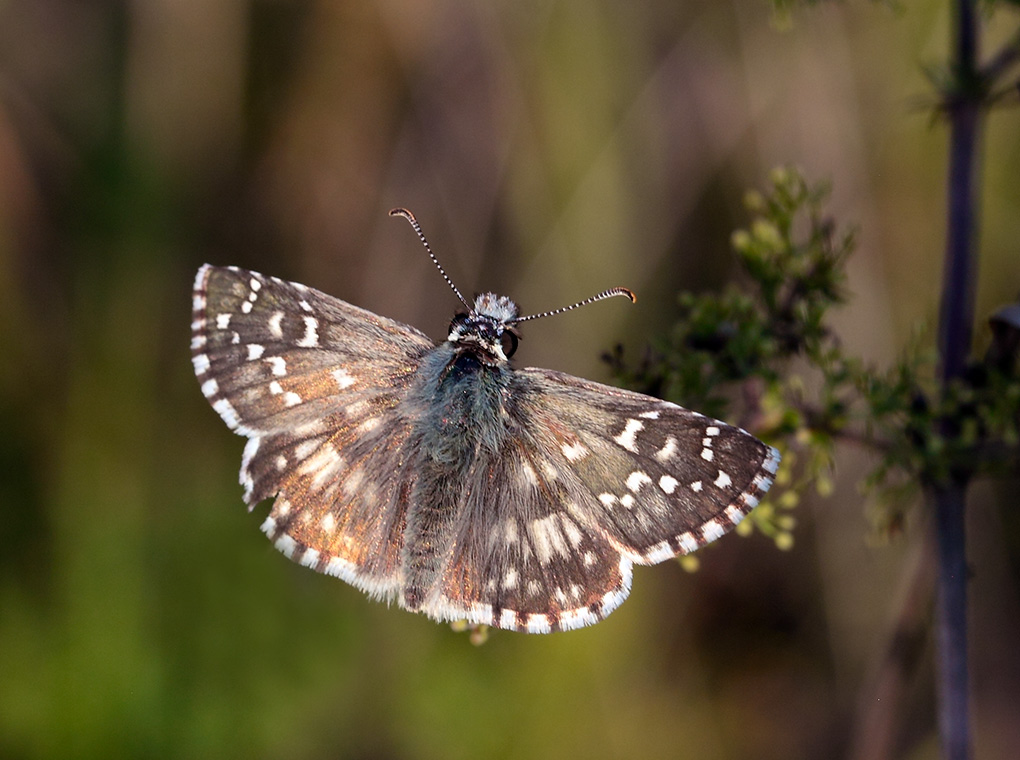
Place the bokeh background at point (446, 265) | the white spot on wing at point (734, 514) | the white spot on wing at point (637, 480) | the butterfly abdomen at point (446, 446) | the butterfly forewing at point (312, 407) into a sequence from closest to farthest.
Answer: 1. the white spot on wing at point (734, 514)
2. the white spot on wing at point (637, 480)
3. the butterfly abdomen at point (446, 446)
4. the butterfly forewing at point (312, 407)
5. the bokeh background at point (446, 265)

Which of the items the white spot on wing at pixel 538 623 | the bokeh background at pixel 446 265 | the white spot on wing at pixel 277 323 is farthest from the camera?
the bokeh background at pixel 446 265

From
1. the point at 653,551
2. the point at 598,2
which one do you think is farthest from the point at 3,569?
the point at 598,2

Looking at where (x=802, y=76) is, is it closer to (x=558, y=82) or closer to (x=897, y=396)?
(x=558, y=82)

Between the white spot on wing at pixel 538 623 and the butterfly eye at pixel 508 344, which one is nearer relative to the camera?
the white spot on wing at pixel 538 623

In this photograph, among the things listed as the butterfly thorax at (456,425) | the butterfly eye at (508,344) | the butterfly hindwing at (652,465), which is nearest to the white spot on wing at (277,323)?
the butterfly thorax at (456,425)

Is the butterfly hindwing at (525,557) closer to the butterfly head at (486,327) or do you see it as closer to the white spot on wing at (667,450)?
the white spot on wing at (667,450)

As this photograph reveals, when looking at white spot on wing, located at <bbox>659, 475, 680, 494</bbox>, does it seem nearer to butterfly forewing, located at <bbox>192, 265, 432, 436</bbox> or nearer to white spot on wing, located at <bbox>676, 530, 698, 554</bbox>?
white spot on wing, located at <bbox>676, 530, 698, 554</bbox>
